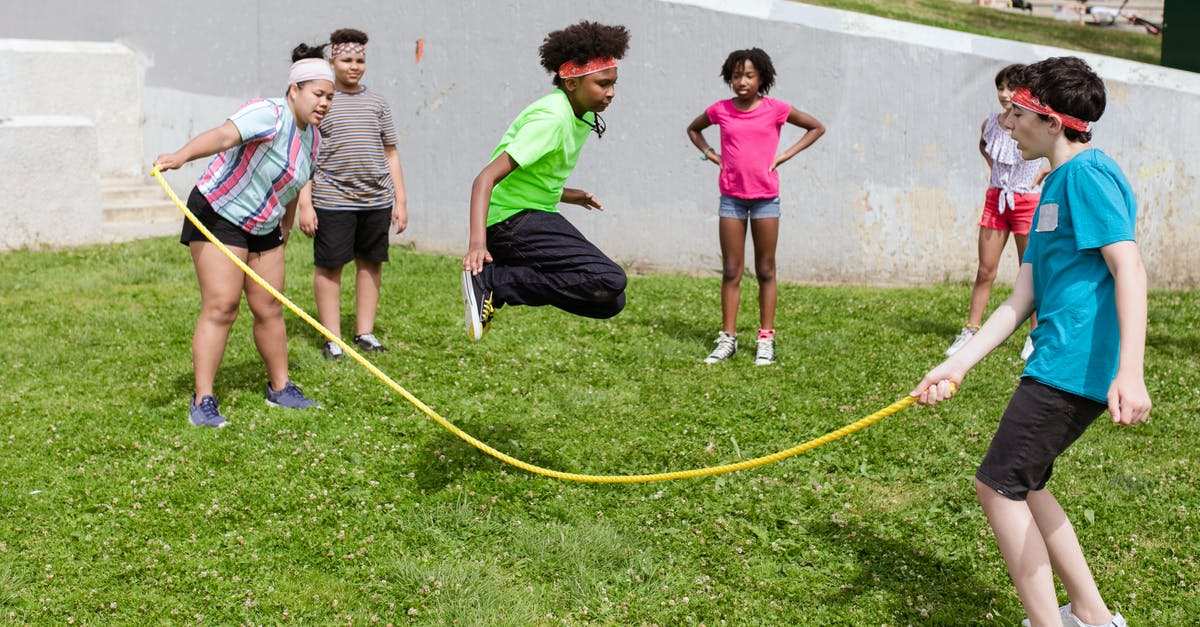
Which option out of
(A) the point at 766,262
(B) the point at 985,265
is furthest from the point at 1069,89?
(B) the point at 985,265

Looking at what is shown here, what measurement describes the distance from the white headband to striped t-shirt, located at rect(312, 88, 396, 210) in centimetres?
170

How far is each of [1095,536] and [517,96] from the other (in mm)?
8074

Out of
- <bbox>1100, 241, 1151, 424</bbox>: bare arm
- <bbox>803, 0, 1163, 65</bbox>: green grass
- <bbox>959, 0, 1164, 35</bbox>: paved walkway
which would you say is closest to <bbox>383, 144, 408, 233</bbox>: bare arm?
<bbox>1100, 241, 1151, 424</bbox>: bare arm

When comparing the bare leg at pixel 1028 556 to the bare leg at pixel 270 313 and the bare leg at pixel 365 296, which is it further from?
the bare leg at pixel 365 296

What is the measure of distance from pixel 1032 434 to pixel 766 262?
167 inches

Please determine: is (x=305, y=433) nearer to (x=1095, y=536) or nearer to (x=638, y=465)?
(x=638, y=465)

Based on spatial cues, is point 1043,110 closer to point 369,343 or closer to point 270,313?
point 270,313

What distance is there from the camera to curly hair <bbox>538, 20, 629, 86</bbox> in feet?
18.2

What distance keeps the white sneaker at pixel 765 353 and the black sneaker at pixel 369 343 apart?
2.62 metres

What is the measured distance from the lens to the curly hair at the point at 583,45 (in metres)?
5.56

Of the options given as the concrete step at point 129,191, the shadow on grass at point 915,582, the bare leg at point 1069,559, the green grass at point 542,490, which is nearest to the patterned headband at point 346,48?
the green grass at point 542,490

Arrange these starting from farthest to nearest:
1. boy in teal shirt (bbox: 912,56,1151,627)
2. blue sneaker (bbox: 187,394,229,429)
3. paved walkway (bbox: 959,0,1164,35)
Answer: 1. paved walkway (bbox: 959,0,1164,35)
2. blue sneaker (bbox: 187,394,229,429)
3. boy in teal shirt (bbox: 912,56,1151,627)

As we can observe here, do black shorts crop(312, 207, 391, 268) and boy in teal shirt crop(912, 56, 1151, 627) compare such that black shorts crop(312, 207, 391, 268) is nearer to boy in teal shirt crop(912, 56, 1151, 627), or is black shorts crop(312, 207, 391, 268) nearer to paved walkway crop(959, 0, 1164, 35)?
boy in teal shirt crop(912, 56, 1151, 627)

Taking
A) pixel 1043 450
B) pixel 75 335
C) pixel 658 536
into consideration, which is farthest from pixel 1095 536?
pixel 75 335
